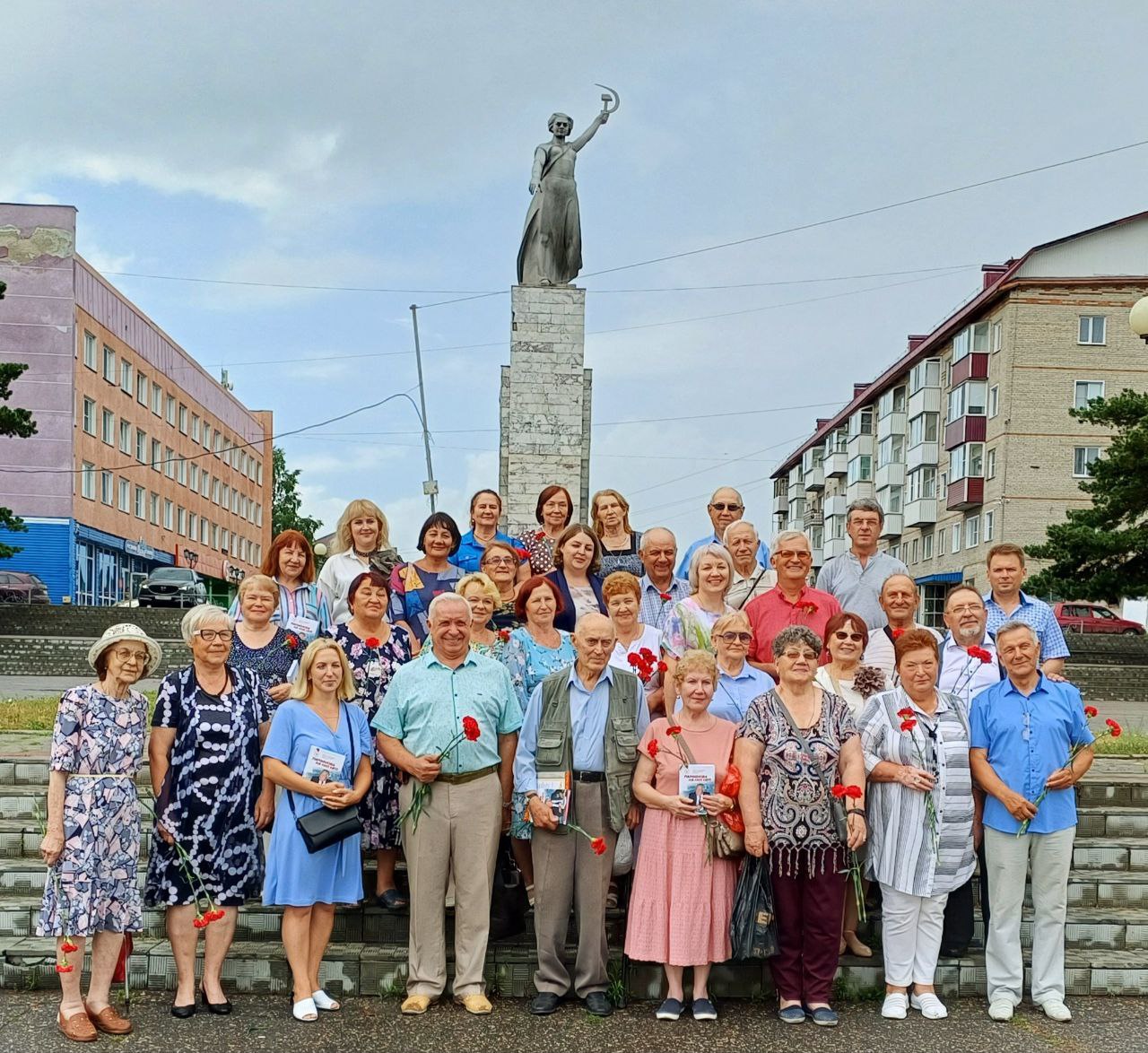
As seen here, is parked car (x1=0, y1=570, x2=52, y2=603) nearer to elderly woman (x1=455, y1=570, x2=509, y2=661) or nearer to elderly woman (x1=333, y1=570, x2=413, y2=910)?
elderly woman (x1=333, y1=570, x2=413, y2=910)

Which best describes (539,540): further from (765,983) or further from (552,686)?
(765,983)

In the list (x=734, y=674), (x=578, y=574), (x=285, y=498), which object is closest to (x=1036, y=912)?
(x=734, y=674)

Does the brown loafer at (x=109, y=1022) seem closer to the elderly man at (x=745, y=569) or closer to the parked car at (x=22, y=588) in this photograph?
the elderly man at (x=745, y=569)

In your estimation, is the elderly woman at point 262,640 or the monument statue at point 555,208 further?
the monument statue at point 555,208

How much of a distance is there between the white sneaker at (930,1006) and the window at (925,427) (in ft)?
144

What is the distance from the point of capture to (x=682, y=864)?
546 cm

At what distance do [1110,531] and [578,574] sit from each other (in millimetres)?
19319

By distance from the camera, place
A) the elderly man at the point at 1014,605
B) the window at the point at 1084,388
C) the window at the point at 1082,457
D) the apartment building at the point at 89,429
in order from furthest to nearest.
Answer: the window at the point at 1082,457
the window at the point at 1084,388
the apartment building at the point at 89,429
the elderly man at the point at 1014,605

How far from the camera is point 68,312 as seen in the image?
3703 cm

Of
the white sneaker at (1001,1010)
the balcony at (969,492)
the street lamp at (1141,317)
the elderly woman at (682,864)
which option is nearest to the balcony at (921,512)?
the balcony at (969,492)

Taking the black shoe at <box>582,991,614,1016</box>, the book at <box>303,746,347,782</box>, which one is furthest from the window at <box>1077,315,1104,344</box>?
the book at <box>303,746,347,782</box>

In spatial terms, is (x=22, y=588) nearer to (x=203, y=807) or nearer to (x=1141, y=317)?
(x=1141, y=317)

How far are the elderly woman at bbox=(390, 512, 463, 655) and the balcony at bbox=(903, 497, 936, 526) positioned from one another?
43007 millimetres

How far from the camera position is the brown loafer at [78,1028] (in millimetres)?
5117
